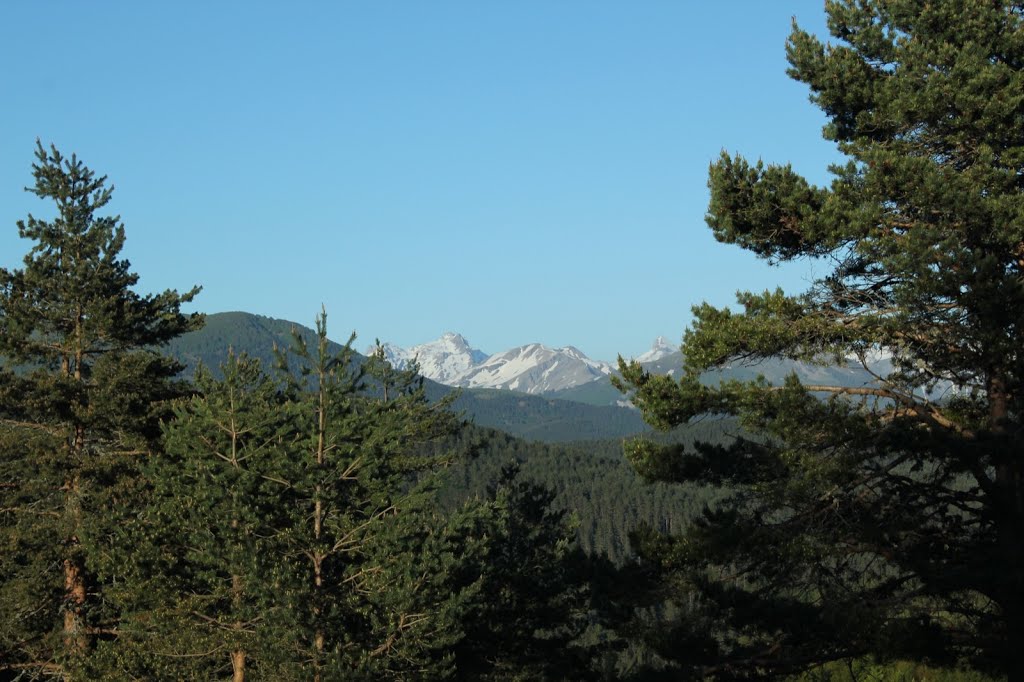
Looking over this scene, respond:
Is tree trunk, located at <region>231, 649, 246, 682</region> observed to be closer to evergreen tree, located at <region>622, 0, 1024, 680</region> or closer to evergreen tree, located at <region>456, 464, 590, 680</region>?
evergreen tree, located at <region>456, 464, 590, 680</region>

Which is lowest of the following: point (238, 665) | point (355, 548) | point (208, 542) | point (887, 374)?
point (238, 665)

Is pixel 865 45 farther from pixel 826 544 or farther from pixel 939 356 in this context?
pixel 826 544

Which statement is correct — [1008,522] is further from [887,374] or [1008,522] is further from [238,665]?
[238,665]

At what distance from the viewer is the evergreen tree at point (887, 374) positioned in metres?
12.0

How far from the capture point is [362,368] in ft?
59.6

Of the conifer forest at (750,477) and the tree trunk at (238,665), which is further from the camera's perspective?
the tree trunk at (238,665)

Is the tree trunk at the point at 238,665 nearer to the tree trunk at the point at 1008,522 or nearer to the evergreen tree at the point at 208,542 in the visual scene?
the evergreen tree at the point at 208,542

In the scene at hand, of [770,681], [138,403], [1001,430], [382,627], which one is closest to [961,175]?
[1001,430]

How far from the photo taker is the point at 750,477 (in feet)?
47.2

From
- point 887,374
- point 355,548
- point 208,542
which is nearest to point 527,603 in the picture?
point 355,548

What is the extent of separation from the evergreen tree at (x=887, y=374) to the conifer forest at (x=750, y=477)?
47 millimetres

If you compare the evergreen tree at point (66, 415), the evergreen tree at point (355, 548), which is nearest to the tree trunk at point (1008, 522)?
the evergreen tree at point (355, 548)

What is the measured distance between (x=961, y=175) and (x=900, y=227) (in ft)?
4.16

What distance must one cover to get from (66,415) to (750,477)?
52.3 feet
